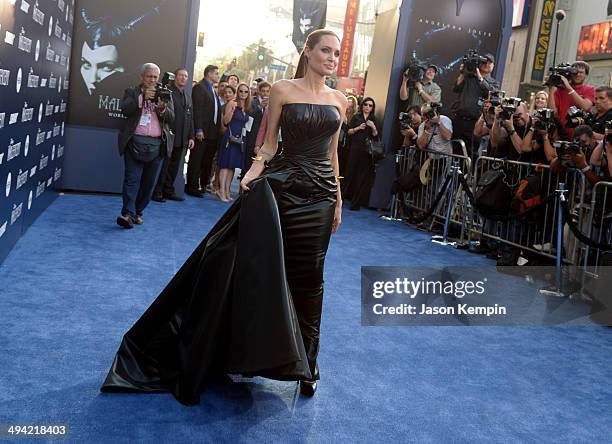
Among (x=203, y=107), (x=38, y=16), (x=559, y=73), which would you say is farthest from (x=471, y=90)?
(x=38, y=16)

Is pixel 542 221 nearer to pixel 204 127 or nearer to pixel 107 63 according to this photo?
pixel 204 127

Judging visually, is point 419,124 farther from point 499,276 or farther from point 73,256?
point 73,256

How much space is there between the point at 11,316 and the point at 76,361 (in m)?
0.87

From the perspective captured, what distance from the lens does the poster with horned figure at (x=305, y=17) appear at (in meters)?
20.2

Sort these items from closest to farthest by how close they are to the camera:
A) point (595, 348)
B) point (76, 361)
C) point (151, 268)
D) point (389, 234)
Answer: point (76, 361), point (595, 348), point (151, 268), point (389, 234)

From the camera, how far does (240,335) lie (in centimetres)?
336

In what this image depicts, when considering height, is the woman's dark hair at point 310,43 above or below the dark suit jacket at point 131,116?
above

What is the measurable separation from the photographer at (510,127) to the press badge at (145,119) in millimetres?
3964

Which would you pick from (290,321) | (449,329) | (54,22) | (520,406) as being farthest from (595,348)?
(54,22)

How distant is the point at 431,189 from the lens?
10414 mm

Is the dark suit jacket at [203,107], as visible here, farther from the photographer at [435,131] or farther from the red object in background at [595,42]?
the red object in background at [595,42]

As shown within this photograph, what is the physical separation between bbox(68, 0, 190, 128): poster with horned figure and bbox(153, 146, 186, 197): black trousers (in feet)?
3.04

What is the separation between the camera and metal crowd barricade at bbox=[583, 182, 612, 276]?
257 inches

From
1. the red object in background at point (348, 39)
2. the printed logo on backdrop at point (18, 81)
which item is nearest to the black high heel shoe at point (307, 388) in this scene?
the printed logo on backdrop at point (18, 81)
